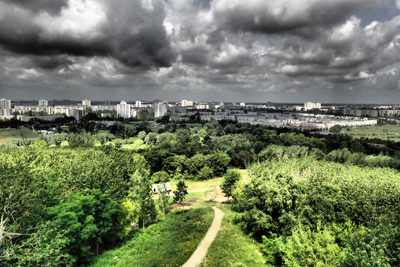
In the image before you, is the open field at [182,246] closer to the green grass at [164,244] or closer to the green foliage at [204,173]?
the green grass at [164,244]

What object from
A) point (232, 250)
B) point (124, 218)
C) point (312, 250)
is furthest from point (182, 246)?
point (312, 250)

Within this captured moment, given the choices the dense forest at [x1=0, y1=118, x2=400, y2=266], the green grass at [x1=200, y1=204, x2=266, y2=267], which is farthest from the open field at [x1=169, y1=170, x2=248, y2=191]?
the green grass at [x1=200, y1=204, x2=266, y2=267]

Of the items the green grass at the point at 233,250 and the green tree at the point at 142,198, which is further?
the green tree at the point at 142,198

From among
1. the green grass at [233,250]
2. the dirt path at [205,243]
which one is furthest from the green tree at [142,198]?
the green grass at [233,250]

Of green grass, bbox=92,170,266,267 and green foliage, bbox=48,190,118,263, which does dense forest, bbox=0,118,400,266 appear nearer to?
green foliage, bbox=48,190,118,263

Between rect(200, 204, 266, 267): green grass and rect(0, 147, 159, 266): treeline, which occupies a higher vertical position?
rect(0, 147, 159, 266): treeline

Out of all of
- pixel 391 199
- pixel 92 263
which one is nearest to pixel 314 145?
pixel 391 199
